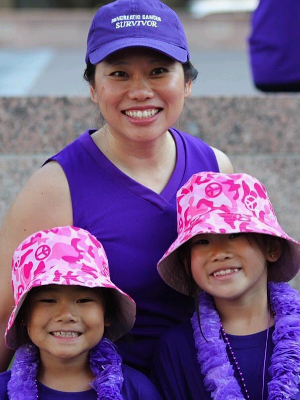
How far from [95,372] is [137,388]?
0.16 m

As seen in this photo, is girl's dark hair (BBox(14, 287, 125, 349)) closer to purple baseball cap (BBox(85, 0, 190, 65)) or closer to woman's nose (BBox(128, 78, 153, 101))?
woman's nose (BBox(128, 78, 153, 101))

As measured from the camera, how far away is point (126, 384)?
3.09 m

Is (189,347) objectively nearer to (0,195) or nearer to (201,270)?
(201,270)

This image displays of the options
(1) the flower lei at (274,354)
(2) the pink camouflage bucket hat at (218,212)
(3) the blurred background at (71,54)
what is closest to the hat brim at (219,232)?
(2) the pink camouflage bucket hat at (218,212)

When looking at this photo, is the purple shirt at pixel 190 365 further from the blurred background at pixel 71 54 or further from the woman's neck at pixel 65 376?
the blurred background at pixel 71 54

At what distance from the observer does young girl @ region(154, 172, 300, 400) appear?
3045 mm

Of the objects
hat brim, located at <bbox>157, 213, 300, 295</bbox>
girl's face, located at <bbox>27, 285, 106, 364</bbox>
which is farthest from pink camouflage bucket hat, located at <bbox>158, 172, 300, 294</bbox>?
girl's face, located at <bbox>27, 285, 106, 364</bbox>

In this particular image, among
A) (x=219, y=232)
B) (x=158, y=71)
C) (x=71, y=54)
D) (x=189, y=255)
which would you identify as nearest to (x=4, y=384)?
(x=189, y=255)

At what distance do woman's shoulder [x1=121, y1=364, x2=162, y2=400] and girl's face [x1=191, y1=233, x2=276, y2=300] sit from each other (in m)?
0.40

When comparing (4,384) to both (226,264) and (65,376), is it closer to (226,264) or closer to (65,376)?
(65,376)

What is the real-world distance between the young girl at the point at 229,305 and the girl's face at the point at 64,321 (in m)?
0.32

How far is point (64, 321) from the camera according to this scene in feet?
9.80

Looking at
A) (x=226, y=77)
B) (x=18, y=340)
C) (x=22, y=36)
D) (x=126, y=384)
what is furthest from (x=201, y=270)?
(x=22, y=36)

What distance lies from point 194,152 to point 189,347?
2.93ft
